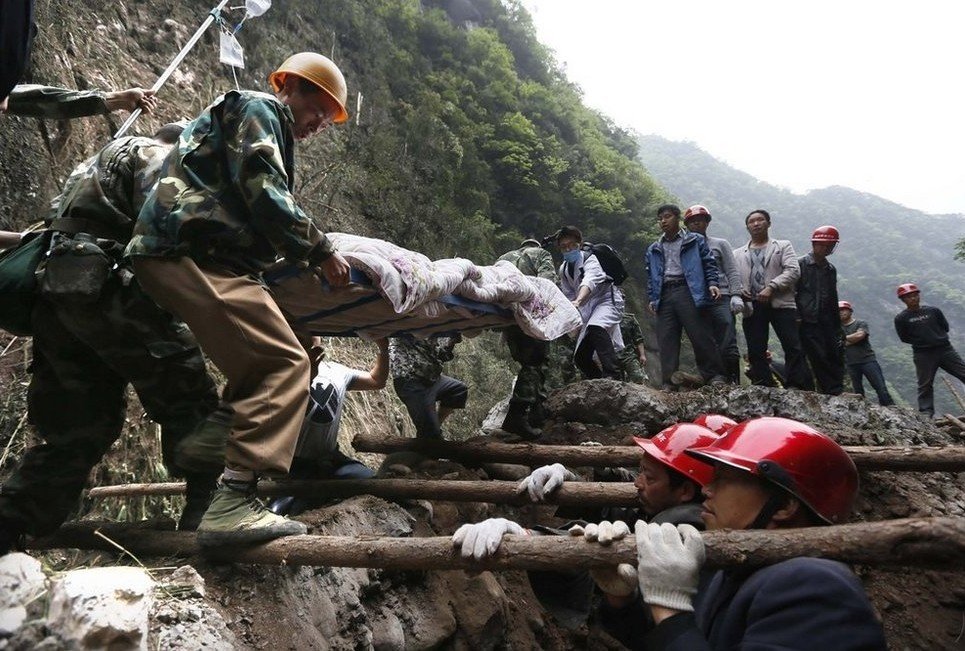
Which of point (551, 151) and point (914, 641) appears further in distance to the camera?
point (551, 151)

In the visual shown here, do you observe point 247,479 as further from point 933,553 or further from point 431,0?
point 431,0

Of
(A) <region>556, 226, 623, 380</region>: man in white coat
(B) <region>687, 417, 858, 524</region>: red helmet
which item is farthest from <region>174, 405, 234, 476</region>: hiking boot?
(A) <region>556, 226, 623, 380</region>: man in white coat

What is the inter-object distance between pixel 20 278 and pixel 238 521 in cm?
128

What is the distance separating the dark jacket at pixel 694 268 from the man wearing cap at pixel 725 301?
4.0 inches

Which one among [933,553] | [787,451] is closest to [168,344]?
[787,451]

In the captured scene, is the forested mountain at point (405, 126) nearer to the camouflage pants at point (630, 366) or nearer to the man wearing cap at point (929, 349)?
the camouflage pants at point (630, 366)

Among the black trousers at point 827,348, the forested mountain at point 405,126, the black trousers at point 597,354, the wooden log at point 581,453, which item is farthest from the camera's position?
the black trousers at point 597,354

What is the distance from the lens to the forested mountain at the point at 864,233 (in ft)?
143

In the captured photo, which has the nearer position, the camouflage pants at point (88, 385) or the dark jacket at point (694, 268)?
the camouflage pants at point (88, 385)

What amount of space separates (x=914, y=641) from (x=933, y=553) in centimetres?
309

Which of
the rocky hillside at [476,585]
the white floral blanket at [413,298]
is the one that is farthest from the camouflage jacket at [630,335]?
the white floral blanket at [413,298]

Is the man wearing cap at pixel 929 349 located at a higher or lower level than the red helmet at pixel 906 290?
lower

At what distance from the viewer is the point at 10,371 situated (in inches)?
145

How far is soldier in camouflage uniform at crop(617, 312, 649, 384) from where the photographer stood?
7.68 meters
